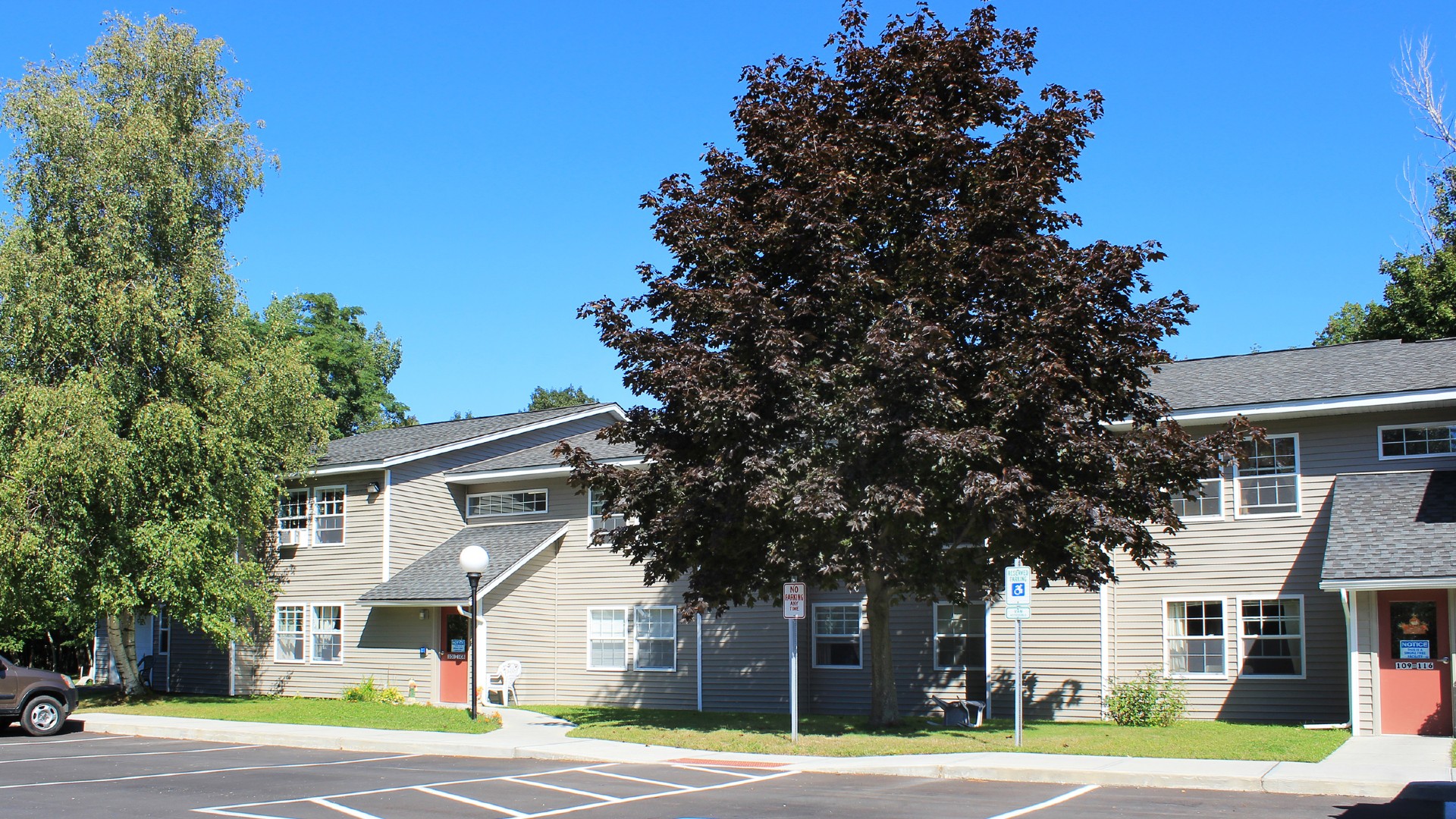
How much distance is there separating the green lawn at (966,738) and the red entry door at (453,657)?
545 cm

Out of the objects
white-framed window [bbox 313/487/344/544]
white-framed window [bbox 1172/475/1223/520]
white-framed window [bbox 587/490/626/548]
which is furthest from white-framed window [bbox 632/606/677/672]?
white-framed window [bbox 1172/475/1223/520]

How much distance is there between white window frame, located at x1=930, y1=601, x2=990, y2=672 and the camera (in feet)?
73.5

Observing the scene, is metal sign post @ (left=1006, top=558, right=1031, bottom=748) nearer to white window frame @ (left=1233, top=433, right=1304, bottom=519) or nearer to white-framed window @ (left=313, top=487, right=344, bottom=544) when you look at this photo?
white window frame @ (left=1233, top=433, right=1304, bottom=519)

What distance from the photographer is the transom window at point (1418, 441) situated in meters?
19.6

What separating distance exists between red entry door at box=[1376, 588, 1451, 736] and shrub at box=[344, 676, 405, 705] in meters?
19.1

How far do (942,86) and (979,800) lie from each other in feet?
35.7

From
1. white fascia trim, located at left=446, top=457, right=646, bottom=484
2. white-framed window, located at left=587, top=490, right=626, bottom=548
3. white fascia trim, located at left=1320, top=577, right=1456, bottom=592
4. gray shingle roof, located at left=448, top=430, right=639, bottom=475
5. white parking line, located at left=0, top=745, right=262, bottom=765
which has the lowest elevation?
white parking line, located at left=0, top=745, right=262, bottom=765

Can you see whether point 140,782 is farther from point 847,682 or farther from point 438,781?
point 847,682

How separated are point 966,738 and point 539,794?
23.8ft

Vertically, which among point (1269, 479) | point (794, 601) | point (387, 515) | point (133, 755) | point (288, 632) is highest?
point (1269, 479)

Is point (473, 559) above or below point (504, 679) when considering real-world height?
above

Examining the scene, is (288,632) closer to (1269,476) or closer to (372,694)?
(372,694)

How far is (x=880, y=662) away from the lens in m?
19.3

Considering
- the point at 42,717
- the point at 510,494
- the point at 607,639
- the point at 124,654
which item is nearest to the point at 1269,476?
the point at 607,639
